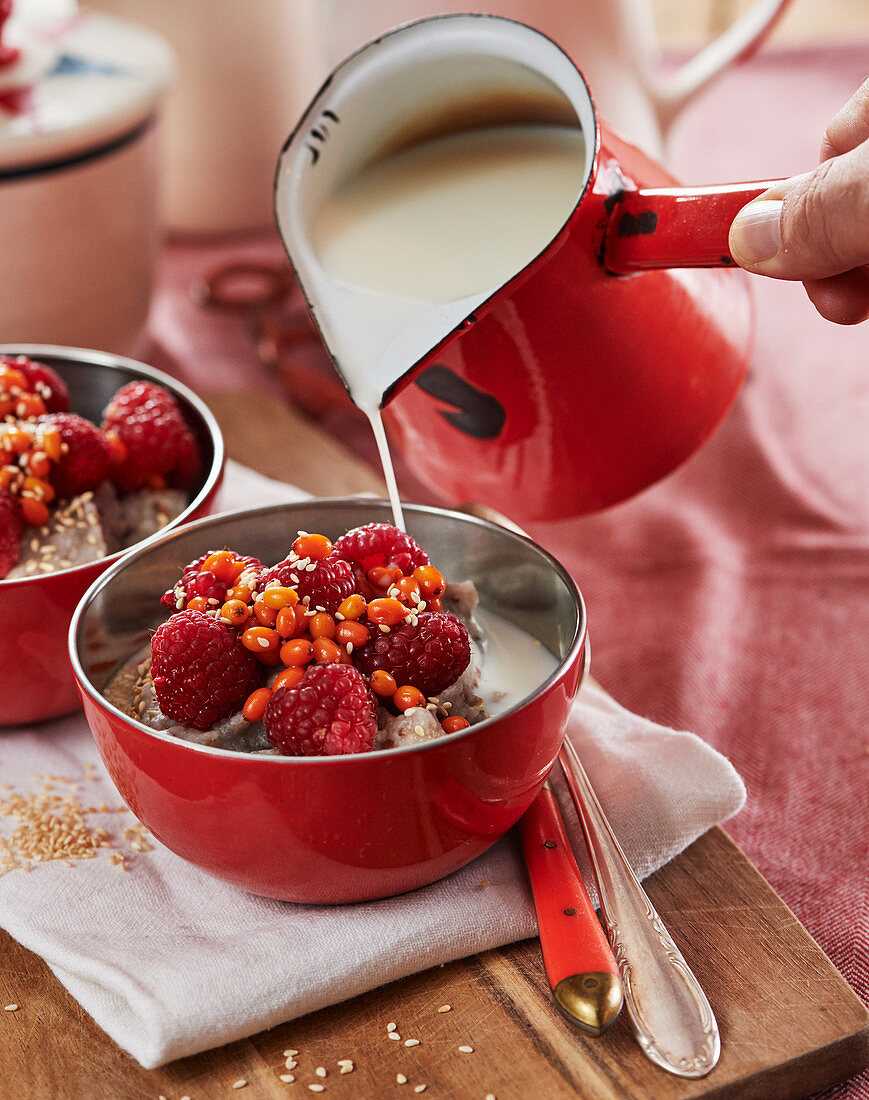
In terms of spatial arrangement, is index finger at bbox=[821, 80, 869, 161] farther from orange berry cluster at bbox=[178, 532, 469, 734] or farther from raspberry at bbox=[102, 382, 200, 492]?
raspberry at bbox=[102, 382, 200, 492]

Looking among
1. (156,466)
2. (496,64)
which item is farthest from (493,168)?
(156,466)

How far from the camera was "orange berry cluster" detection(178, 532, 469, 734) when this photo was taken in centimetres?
75

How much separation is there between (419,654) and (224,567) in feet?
0.48

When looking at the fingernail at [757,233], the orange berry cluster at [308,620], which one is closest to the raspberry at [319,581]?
the orange berry cluster at [308,620]

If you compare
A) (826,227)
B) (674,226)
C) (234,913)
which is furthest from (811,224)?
(234,913)

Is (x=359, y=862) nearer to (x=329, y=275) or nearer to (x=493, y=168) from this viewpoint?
(x=329, y=275)

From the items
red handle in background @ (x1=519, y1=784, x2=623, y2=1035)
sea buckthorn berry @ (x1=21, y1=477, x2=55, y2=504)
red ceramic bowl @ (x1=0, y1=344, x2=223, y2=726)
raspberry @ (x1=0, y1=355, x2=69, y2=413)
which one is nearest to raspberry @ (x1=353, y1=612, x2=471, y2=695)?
red handle in background @ (x1=519, y1=784, x2=623, y2=1035)

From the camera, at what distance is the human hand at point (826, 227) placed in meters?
0.69

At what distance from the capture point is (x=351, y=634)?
2.49 ft

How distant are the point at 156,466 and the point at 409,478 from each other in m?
0.47

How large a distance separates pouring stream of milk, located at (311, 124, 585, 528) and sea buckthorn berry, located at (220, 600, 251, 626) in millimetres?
176

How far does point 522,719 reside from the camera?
27.4 inches

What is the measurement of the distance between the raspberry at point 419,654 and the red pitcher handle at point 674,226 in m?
0.29

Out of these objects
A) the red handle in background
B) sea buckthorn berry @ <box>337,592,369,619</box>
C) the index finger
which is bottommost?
the red handle in background
